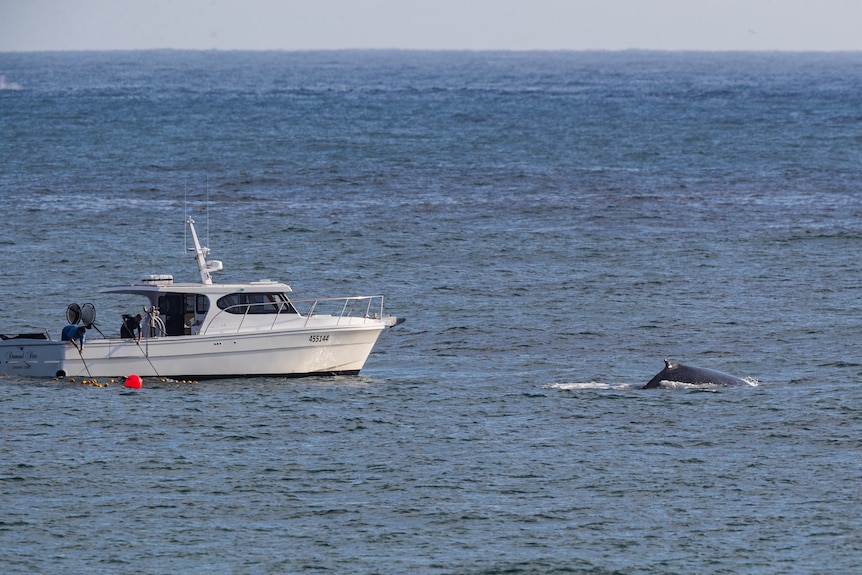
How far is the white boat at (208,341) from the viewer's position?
3947 centimetres

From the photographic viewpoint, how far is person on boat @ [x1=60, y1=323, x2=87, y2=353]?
3916 cm

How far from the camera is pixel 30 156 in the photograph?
9862 centimetres

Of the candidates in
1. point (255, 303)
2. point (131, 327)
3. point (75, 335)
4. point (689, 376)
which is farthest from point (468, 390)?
point (75, 335)

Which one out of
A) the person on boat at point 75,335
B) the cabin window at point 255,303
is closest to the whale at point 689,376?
the cabin window at point 255,303

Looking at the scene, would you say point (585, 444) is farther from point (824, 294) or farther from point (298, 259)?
point (298, 259)

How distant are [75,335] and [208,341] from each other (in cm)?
356

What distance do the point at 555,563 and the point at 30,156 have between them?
258 feet

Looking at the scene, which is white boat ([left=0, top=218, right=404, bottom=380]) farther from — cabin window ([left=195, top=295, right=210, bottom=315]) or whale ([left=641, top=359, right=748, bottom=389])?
whale ([left=641, top=359, right=748, bottom=389])

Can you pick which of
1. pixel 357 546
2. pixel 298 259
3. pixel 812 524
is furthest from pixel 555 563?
pixel 298 259

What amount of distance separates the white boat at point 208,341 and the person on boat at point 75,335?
4.5 inches

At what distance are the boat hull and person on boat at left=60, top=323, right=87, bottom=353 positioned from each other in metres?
0.15

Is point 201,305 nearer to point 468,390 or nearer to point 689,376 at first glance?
point 468,390

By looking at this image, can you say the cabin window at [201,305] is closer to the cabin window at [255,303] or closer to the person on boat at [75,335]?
the cabin window at [255,303]

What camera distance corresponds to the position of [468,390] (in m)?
39.2
